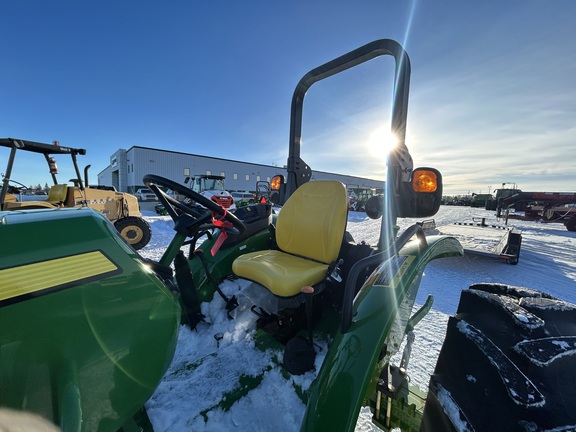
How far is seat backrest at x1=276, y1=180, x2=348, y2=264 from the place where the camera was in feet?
5.71

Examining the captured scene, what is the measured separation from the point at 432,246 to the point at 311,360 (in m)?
0.81

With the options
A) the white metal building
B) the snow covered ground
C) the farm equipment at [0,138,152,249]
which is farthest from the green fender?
the white metal building

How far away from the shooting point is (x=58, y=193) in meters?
5.73

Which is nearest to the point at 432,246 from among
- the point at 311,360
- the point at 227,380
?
the point at 311,360

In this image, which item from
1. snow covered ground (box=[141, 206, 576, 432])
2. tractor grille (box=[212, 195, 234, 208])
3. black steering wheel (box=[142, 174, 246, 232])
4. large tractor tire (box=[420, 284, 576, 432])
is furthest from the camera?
tractor grille (box=[212, 195, 234, 208])

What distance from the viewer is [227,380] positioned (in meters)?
1.37

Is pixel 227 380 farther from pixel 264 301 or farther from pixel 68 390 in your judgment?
pixel 68 390

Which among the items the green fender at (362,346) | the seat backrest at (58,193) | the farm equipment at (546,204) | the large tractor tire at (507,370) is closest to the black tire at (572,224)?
the farm equipment at (546,204)

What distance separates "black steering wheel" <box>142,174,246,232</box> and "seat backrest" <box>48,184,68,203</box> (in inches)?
219

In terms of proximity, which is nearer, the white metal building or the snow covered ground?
the snow covered ground

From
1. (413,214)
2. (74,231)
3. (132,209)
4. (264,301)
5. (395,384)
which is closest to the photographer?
(74,231)

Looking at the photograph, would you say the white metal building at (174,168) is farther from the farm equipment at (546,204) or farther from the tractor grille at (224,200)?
the farm equipment at (546,204)

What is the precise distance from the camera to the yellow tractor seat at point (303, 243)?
149 cm

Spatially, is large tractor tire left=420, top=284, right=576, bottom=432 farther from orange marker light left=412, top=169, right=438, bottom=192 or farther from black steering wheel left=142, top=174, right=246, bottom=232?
black steering wheel left=142, top=174, right=246, bottom=232
